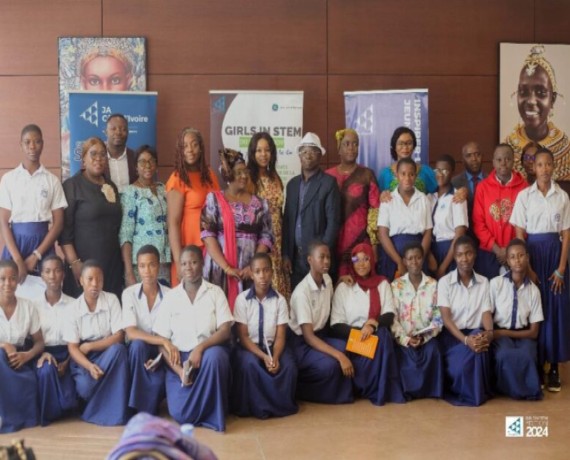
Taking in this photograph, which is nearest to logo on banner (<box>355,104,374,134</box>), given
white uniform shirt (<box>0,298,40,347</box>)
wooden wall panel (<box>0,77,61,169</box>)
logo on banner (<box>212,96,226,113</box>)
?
logo on banner (<box>212,96,226,113</box>)

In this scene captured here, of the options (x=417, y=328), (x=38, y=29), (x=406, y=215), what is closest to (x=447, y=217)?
(x=406, y=215)

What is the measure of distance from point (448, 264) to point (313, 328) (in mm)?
1092

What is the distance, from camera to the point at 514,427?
4.43m

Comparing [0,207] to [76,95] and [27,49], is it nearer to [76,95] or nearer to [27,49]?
[76,95]

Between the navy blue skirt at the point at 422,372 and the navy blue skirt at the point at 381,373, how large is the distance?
6 cm

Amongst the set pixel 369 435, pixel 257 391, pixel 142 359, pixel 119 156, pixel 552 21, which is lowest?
pixel 369 435

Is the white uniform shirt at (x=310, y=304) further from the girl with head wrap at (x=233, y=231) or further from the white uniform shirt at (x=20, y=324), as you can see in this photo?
the white uniform shirt at (x=20, y=324)

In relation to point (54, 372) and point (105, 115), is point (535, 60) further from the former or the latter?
point (54, 372)

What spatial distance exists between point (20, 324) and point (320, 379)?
1871 mm

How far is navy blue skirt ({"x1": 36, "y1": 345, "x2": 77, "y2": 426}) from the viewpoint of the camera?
457 centimetres

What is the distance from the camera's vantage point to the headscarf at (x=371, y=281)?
5148 mm

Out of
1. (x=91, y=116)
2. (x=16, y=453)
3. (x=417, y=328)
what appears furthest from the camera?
(x=91, y=116)

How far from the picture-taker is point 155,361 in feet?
15.3

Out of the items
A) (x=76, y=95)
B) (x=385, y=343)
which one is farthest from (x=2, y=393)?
(x=76, y=95)
